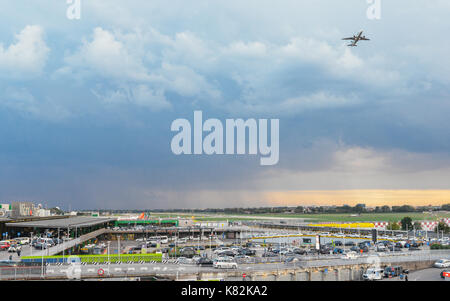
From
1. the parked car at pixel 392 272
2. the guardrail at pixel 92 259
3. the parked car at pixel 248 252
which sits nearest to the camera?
the guardrail at pixel 92 259

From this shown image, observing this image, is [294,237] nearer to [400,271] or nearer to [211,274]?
[400,271]

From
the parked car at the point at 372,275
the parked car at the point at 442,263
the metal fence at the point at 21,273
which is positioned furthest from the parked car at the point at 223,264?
the parked car at the point at 442,263

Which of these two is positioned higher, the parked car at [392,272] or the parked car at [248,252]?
the parked car at [392,272]

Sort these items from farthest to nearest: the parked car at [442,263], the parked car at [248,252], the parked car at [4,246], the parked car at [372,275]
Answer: the parked car at [4,246]
the parked car at [248,252]
the parked car at [442,263]
the parked car at [372,275]

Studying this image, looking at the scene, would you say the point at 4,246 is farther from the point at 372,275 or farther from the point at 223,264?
the point at 372,275

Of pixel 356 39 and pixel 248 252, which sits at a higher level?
pixel 356 39

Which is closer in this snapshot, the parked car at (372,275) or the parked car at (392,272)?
the parked car at (372,275)

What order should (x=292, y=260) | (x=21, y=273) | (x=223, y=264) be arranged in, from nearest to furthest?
(x=21, y=273) → (x=223, y=264) → (x=292, y=260)

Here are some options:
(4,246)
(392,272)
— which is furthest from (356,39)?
(4,246)

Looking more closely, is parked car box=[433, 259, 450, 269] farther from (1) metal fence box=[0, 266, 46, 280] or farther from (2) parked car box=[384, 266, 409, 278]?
(1) metal fence box=[0, 266, 46, 280]

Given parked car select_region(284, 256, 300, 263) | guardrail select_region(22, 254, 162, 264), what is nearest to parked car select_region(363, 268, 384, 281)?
parked car select_region(284, 256, 300, 263)

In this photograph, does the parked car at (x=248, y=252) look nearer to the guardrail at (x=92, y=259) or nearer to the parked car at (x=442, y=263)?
the guardrail at (x=92, y=259)
